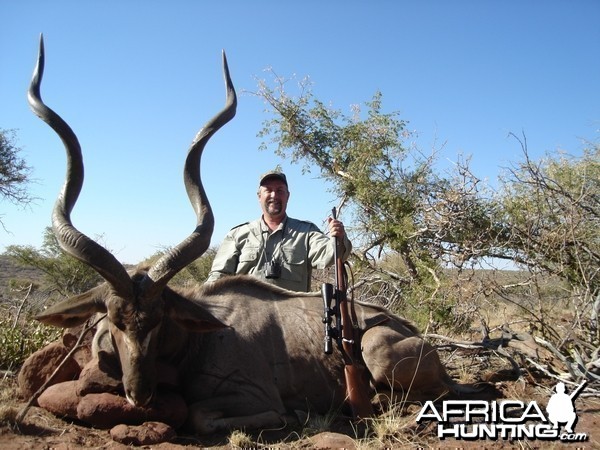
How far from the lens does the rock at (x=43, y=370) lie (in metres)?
4.16

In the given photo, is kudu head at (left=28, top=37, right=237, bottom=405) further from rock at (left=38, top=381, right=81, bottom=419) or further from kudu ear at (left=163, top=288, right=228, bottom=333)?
rock at (left=38, top=381, right=81, bottom=419)

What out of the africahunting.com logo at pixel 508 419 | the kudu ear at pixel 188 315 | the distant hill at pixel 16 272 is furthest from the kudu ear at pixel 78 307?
the distant hill at pixel 16 272

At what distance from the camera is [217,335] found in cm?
436

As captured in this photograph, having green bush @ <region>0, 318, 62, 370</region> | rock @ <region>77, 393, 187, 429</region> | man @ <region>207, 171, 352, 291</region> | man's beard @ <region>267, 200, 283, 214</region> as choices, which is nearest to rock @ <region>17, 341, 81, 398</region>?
rock @ <region>77, 393, 187, 429</region>

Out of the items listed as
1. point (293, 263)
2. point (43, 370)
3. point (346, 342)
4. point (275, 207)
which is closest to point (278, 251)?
point (293, 263)

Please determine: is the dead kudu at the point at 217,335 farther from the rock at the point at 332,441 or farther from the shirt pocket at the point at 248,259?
the shirt pocket at the point at 248,259

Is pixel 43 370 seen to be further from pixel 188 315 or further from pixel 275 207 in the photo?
pixel 275 207

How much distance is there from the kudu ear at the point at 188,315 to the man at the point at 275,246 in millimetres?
1635

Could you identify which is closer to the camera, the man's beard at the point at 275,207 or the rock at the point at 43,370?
the rock at the point at 43,370

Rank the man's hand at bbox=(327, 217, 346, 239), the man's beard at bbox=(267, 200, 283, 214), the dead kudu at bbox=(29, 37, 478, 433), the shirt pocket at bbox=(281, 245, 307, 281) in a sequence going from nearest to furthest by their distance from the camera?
the dead kudu at bbox=(29, 37, 478, 433)
the man's hand at bbox=(327, 217, 346, 239)
the shirt pocket at bbox=(281, 245, 307, 281)
the man's beard at bbox=(267, 200, 283, 214)

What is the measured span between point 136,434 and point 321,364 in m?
1.74

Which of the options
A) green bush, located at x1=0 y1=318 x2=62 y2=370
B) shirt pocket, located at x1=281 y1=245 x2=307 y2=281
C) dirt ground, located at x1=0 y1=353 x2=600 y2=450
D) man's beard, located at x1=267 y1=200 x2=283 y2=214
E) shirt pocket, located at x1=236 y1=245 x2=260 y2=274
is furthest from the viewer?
man's beard, located at x1=267 y1=200 x2=283 y2=214

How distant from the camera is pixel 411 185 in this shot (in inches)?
297

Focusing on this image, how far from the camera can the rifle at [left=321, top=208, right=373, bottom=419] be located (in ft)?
13.0
